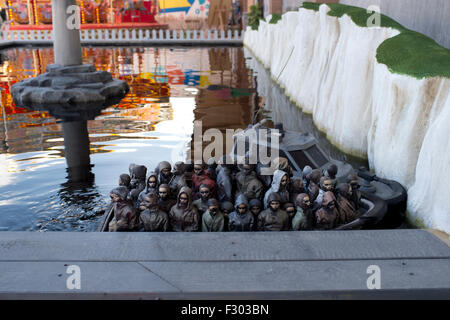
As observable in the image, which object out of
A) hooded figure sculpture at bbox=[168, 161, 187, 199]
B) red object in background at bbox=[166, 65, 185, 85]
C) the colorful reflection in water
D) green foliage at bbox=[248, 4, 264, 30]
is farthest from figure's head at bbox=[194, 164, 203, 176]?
green foliage at bbox=[248, 4, 264, 30]

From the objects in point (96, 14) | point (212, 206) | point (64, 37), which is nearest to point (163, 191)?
point (212, 206)

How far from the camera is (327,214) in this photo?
242 inches

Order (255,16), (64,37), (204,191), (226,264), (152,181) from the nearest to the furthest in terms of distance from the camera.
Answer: (226,264) < (204,191) < (152,181) < (64,37) < (255,16)

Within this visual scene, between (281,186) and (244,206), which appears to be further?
(281,186)

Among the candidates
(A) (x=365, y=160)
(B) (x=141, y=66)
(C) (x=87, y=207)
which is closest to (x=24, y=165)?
(C) (x=87, y=207)

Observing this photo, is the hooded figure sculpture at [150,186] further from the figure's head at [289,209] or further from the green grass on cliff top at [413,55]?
the green grass on cliff top at [413,55]

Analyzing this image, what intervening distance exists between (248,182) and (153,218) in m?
1.62

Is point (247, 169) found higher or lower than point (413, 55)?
lower

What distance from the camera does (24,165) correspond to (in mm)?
10164

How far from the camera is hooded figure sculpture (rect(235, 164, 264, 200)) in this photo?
22.9ft

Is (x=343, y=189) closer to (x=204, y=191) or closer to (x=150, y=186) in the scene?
(x=204, y=191)

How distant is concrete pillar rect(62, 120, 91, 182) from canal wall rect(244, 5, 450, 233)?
5260 mm

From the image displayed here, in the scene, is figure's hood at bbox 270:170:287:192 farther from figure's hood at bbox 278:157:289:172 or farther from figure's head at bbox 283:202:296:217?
figure's hood at bbox 278:157:289:172
